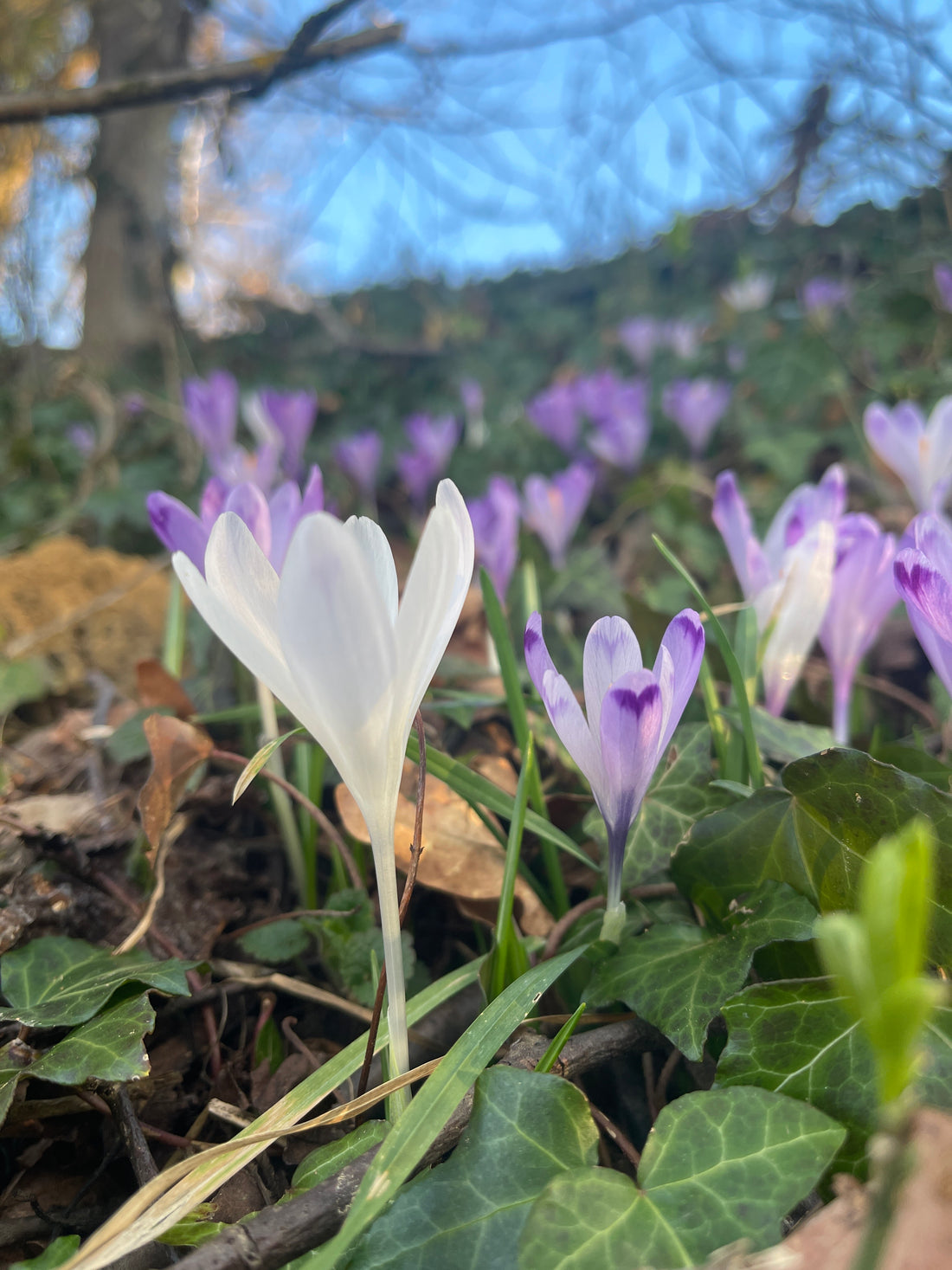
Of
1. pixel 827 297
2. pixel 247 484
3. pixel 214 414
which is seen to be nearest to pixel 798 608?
pixel 247 484

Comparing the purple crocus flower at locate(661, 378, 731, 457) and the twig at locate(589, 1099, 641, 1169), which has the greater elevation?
the purple crocus flower at locate(661, 378, 731, 457)

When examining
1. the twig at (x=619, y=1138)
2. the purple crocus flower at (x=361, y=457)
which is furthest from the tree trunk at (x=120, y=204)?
the twig at (x=619, y=1138)

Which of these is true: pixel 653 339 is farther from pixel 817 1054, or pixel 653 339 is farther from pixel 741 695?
pixel 817 1054

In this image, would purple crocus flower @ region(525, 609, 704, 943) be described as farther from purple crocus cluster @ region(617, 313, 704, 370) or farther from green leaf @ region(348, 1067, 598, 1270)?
purple crocus cluster @ region(617, 313, 704, 370)

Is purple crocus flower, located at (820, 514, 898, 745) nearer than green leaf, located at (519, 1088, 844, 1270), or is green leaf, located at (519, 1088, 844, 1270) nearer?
green leaf, located at (519, 1088, 844, 1270)

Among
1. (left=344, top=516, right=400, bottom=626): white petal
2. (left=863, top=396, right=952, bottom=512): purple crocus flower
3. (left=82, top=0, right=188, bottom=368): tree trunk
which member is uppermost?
(left=82, top=0, right=188, bottom=368): tree trunk

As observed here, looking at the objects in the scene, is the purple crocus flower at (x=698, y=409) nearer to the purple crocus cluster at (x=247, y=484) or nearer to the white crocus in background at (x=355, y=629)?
the purple crocus cluster at (x=247, y=484)

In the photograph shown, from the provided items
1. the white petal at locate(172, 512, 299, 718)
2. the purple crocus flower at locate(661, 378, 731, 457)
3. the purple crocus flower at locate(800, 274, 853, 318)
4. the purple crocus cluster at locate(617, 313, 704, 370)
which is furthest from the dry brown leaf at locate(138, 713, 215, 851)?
the purple crocus cluster at locate(617, 313, 704, 370)
